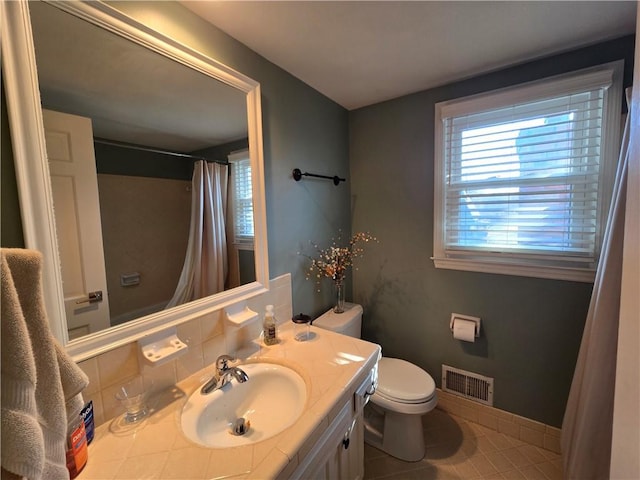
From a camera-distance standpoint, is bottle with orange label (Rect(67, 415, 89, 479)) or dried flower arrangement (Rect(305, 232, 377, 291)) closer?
bottle with orange label (Rect(67, 415, 89, 479))

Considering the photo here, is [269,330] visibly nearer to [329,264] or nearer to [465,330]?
[329,264]

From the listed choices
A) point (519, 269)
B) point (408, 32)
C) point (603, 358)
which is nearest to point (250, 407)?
point (603, 358)

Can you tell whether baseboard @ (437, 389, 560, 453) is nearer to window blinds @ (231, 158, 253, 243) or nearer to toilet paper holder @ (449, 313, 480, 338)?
toilet paper holder @ (449, 313, 480, 338)

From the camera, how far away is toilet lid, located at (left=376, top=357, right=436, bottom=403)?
1582 millimetres

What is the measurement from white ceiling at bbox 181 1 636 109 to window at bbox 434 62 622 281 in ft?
0.72

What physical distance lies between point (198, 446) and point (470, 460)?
1684mm

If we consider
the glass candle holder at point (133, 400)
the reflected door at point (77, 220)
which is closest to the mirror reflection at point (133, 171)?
the reflected door at point (77, 220)

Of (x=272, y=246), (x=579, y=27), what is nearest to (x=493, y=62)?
(x=579, y=27)

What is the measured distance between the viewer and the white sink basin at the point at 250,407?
93cm

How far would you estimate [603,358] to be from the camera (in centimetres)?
120

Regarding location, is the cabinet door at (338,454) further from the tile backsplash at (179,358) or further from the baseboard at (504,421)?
the baseboard at (504,421)

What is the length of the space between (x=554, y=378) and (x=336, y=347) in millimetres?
1389

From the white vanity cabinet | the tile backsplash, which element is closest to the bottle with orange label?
the tile backsplash

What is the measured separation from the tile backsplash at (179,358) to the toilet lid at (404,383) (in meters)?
0.77
